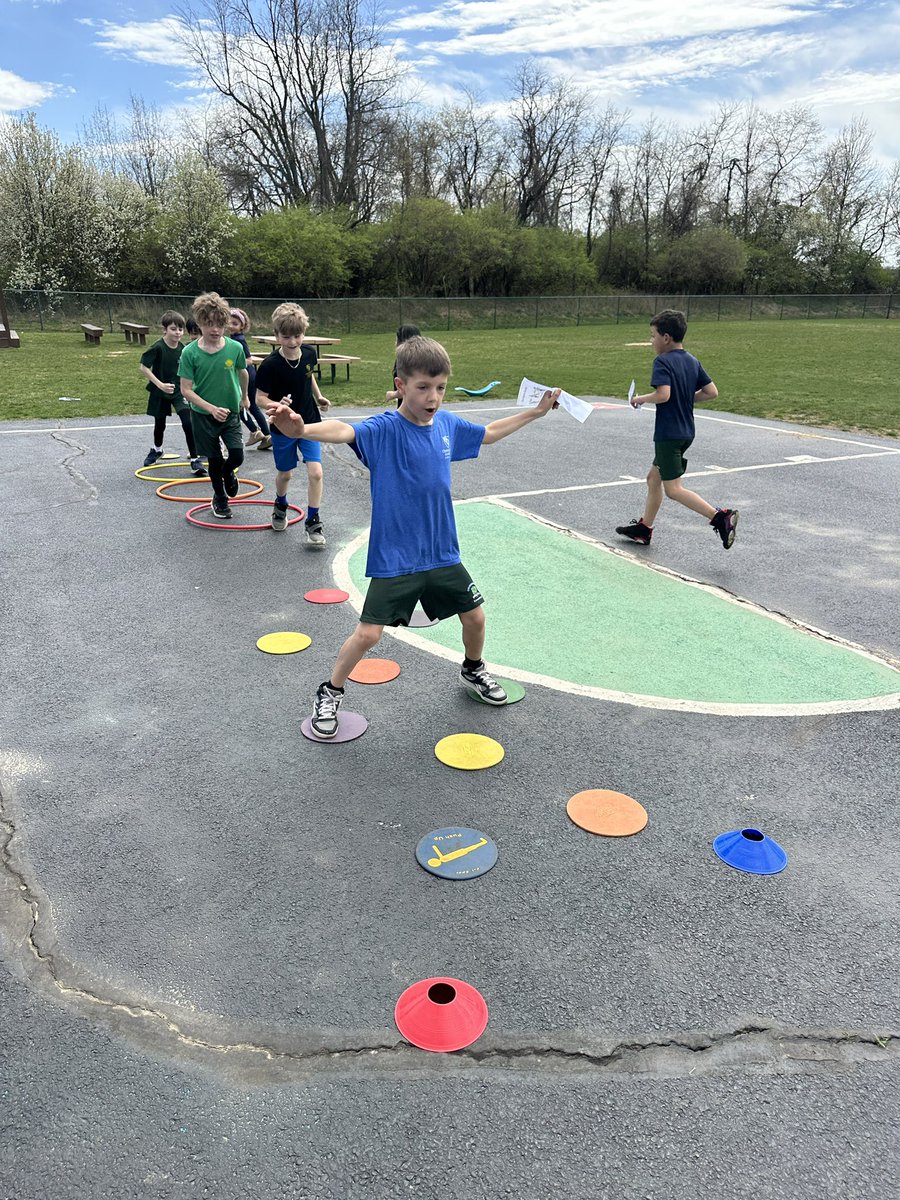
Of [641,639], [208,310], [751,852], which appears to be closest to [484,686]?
[641,639]

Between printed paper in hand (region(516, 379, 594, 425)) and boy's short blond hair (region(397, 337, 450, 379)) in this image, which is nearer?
boy's short blond hair (region(397, 337, 450, 379))

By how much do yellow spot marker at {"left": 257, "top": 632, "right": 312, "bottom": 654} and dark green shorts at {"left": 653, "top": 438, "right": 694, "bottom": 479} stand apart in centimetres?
342

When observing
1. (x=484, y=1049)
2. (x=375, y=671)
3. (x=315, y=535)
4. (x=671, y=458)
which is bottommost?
(x=484, y=1049)

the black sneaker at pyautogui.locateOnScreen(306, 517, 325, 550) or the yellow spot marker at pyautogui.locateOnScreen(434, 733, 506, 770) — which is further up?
the black sneaker at pyautogui.locateOnScreen(306, 517, 325, 550)

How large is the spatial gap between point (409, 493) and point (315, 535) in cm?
358

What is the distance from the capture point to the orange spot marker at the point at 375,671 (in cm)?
472

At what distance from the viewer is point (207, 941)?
2.79 metres

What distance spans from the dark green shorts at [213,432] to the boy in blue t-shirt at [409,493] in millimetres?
4261

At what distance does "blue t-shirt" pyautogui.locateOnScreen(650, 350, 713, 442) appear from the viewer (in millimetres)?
6625

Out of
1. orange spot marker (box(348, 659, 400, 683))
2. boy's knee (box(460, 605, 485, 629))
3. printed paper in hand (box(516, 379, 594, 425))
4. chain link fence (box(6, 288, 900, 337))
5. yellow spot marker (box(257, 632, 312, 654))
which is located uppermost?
chain link fence (box(6, 288, 900, 337))

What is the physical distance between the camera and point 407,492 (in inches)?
153

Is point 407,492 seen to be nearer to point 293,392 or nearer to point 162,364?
point 293,392

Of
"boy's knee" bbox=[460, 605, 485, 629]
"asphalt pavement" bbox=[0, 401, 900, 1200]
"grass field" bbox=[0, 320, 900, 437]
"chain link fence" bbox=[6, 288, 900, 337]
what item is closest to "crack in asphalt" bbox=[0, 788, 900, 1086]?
"asphalt pavement" bbox=[0, 401, 900, 1200]

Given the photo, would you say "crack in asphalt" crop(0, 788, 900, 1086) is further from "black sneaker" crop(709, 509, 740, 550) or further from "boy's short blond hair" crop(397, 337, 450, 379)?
"black sneaker" crop(709, 509, 740, 550)
